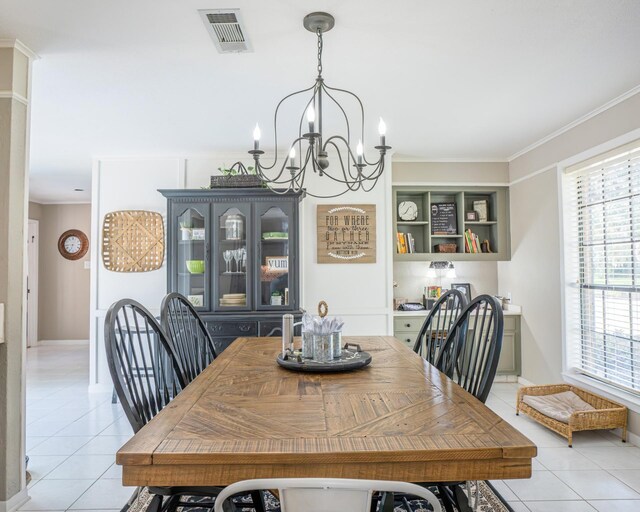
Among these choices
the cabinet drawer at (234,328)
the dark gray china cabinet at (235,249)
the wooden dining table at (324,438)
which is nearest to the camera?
the wooden dining table at (324,438)

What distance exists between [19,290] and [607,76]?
3.62 meters

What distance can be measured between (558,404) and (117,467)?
127 inches

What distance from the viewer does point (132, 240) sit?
4.62 m

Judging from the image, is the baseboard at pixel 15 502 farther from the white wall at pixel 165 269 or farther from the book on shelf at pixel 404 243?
the book on shelf at pixel 404 243

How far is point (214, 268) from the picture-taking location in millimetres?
4188

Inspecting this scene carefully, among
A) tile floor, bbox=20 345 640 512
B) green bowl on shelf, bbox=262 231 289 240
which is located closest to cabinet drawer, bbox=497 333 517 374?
tile floor, bbox=20 345 640 512

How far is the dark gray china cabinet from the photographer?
4.17 metres

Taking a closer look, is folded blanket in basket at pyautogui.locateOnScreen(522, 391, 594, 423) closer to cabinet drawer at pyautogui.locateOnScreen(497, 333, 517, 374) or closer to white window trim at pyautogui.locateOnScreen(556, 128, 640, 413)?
white window trim at pyautogui.locateOnScreen(556, 128, 640, 413)

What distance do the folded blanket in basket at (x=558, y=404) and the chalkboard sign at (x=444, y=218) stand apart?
198cm

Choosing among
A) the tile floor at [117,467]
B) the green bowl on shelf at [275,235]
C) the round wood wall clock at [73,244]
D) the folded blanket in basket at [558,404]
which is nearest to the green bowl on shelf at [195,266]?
the green bowl on shelf at [275,235]

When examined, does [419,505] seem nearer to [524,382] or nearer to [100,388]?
[524,382]

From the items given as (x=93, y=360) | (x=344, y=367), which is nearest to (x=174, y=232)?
(x=93, y=360)

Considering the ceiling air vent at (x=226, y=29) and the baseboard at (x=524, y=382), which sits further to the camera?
the baseboard at (x=524, y=382)

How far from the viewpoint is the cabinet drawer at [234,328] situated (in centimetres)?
407
